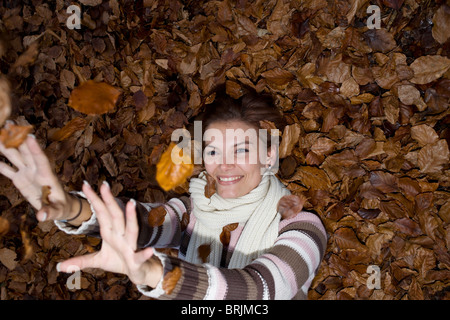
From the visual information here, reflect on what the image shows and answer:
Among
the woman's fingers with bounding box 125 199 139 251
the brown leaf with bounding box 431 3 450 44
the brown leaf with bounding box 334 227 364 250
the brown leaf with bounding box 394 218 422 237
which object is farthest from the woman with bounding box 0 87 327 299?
the brown leaf with bounding box 431 3 450 44

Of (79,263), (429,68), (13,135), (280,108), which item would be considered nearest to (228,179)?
(280,108)

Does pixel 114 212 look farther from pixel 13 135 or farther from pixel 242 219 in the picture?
pixel 242 219

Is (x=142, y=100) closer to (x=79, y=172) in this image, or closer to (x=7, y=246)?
(x=79, y=172)

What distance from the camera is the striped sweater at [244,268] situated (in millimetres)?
821

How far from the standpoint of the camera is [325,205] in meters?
1.32

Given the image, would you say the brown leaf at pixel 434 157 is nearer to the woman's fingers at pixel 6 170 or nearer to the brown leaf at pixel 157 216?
the brown leaf at pixel 157 216

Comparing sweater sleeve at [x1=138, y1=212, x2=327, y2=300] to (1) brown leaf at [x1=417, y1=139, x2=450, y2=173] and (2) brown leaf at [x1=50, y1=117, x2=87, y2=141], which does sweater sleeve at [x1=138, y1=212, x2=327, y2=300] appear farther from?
(2) brown leaf at [x1=50, y1=117, x2=87, y2=141]

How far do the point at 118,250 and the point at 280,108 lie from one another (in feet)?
2.93

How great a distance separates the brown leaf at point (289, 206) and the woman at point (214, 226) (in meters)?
0.02

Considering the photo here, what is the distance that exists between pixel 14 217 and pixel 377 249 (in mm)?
1468
